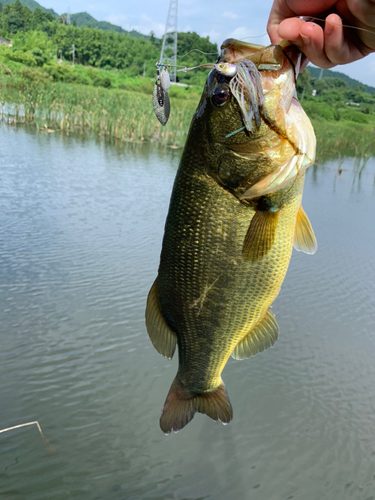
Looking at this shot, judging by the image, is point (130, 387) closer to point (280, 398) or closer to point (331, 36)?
point (280, 398)

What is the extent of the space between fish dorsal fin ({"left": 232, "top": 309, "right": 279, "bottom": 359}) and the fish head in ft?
2.22

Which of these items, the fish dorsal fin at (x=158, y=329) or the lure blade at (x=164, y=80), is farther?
the fish dorsal fin at (x=158, y=329)

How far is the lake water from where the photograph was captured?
2729 millimetres

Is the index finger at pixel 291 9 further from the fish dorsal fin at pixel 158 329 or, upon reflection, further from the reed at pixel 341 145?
the reed at pixel 341 145

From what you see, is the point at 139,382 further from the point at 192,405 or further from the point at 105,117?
the point at 105,117

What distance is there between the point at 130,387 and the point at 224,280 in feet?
6.61

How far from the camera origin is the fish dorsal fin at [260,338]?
6.54 ft

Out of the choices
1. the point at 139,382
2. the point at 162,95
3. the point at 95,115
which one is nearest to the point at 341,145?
the point at 95,115

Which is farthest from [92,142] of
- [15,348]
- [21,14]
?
[21,14]

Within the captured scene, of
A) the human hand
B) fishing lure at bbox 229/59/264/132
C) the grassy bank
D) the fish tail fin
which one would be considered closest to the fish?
fishing lure at bbox 229/59/264/132

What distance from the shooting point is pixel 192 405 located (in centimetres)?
211

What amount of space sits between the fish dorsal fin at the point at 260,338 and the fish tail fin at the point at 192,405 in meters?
0.26

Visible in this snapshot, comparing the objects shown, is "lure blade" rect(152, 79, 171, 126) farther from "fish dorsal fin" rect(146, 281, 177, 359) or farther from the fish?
"fish dorsal fin" rect(146, 281, 177, 359)

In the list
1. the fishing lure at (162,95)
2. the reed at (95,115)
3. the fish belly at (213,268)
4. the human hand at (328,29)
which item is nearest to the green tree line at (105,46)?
the reed at (95,115)
